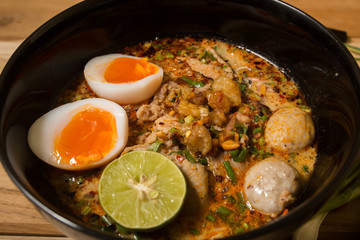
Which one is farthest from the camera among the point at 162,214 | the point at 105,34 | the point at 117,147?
the point at 105,34

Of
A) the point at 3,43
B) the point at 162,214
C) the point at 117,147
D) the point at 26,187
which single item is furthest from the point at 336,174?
the point at 3,43

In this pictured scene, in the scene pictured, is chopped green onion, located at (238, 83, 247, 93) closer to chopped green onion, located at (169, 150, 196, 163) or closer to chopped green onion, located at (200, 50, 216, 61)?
chopped green onion, located at (200, 50, 216, 61)

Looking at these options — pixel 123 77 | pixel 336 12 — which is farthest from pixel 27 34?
pixel 336 12

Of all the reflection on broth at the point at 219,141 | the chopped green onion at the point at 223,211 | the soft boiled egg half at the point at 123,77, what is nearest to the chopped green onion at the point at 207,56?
the reflection on broth at the point at 219,141

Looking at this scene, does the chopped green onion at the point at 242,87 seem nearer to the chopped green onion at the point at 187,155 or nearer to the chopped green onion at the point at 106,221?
the chopped green onion at the point at 187,155

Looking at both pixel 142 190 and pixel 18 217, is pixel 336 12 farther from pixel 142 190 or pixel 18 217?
pixel 18 217

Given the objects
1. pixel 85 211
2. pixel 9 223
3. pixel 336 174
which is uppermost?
pixel 336 174

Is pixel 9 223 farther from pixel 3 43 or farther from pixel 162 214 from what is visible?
pixel 3 43
